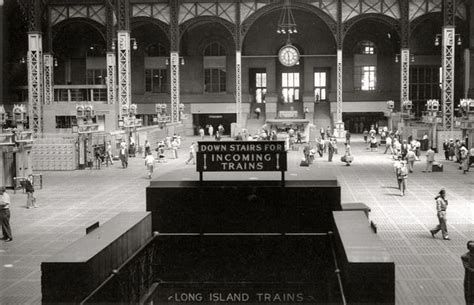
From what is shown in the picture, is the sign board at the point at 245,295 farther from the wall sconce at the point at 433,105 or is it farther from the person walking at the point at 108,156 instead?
the wall sconce at the point at 433,105

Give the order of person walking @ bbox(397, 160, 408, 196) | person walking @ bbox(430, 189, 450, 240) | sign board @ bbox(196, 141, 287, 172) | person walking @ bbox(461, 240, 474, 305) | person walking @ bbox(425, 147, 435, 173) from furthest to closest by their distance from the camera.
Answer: person walking @ bbox(425, 147, 435, 173) → person walking @ bbox(397, 160, 408, 196) → person walking @ bbox(430, 189, 450, 240) → sign board @ bbox(196, 141, 287, 172) → person walking @ bbox(461, 240, 474, 305)

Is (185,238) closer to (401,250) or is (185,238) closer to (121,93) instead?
(401,250)

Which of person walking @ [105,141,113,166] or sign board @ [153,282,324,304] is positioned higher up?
person walking @ [105,141,113,166]

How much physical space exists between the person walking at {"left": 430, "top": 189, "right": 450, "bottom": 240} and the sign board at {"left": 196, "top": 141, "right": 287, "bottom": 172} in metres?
6.65

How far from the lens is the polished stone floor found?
14203 millimetres

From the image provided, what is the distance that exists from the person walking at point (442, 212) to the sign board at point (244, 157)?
6653mm

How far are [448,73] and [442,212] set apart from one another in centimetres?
3331

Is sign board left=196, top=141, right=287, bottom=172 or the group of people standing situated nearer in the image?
sign board left=196, top=141, right=287, bottom=172

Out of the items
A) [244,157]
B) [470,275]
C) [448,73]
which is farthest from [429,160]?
[470,275]

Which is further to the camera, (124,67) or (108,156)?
(124,67)

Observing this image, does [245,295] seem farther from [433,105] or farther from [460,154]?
[433,105]

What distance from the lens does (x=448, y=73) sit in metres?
48.7

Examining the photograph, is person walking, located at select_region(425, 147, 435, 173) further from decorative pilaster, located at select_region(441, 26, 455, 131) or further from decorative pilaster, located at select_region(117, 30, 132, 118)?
decorative pilaster, located at select_region(117, 30, 132, 118)

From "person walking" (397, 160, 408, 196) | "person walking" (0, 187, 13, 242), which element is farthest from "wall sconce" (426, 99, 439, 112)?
"person walking" (0, 187, 13, 242)
